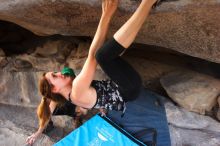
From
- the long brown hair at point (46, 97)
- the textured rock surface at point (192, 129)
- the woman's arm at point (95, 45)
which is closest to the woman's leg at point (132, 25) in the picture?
the woman's arm at point (95, 45)

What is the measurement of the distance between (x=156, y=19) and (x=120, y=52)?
50cm

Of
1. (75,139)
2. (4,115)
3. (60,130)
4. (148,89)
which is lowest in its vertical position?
(4,115)

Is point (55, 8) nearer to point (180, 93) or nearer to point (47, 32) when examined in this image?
point (47, 32)

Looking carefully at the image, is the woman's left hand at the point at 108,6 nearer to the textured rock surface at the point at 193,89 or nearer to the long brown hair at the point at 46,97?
the long brown hair at the point at 46,97

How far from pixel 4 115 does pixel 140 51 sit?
→ 56.0 inches

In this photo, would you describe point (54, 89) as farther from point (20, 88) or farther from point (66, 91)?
point (20, 88)

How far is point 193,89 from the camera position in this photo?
8.44 feet

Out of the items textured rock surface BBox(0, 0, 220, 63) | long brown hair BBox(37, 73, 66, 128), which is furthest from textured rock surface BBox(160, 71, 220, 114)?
long brown hair BBox(37, 73, 66, 128)

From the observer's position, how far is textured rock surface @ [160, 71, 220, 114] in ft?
8.23

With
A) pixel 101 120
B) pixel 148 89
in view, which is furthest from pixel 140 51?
pixel 101 120

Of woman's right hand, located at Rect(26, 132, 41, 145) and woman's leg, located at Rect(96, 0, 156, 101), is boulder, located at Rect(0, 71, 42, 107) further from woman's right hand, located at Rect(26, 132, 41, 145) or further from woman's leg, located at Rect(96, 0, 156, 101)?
woman's leg, located at Rect(96, 0, 156, 101)

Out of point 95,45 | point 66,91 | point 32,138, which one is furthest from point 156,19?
point 32,138

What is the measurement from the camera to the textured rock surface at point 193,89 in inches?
98.8

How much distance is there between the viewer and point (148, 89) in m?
2.83
